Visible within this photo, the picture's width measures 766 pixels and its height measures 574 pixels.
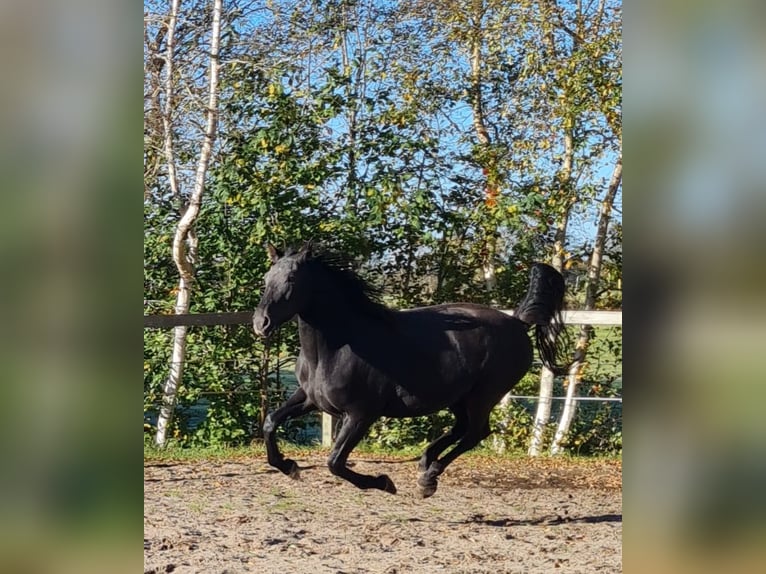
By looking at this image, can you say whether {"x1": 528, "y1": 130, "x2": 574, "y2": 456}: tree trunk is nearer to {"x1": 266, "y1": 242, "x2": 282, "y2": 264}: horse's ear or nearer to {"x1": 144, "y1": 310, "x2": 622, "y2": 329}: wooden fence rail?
{"x1": 144, "y1": 310, "x2": 622, "y2": 329}: wooden fence rail

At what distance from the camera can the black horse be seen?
433 centimetres

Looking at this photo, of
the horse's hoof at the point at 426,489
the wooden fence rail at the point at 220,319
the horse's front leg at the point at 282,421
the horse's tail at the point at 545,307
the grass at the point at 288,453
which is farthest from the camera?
the grass at the point at 288,453

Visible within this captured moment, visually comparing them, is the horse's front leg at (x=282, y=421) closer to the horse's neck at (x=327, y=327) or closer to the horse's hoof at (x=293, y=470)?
the horse's hoof at (x=293, y=470)

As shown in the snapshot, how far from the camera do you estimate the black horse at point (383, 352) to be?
171 inches

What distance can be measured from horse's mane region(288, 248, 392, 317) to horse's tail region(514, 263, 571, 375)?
0.91 meters

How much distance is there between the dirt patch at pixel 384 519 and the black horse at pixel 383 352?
1.22ft

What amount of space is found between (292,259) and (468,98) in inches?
131

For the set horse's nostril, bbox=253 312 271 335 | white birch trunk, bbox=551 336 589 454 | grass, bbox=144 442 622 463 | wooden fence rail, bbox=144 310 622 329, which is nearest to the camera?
horse's nostril, bbox=253 312 271 335

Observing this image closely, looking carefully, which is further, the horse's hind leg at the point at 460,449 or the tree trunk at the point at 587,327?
the tree trunk at the point at 587,327

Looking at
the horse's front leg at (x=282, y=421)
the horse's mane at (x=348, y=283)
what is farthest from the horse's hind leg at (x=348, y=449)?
the horse's mane at (x=348, y=283)

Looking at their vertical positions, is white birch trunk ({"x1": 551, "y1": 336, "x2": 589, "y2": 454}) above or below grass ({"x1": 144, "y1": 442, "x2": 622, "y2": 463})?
above

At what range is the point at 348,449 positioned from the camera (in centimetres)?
436

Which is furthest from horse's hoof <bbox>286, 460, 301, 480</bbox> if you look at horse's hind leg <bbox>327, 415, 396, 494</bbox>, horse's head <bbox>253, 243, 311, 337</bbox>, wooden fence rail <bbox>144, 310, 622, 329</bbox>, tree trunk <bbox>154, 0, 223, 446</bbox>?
tree trunk <bbox>154, 0, 223, 446</bbox>
